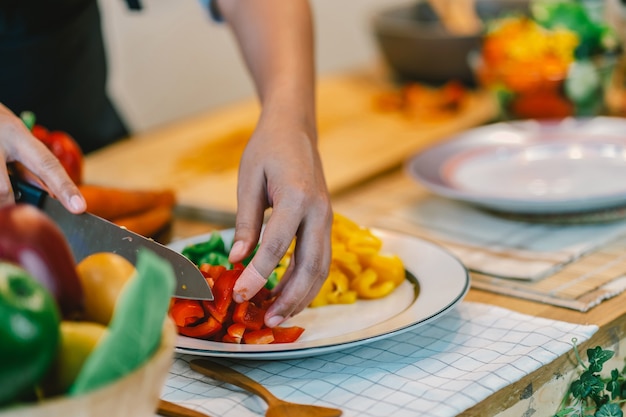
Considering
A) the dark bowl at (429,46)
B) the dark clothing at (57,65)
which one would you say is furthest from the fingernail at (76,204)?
the dark bowl at (429,46)

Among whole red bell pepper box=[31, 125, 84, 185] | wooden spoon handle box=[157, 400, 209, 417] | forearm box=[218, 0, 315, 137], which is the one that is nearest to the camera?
wooden spoon handle box=[157, 400, 209, 417]

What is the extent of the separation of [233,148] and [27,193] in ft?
2.54

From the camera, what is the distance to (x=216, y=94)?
3141mm

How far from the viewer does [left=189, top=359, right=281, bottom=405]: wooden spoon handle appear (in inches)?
33.5

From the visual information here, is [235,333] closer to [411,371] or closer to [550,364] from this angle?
[411,371]

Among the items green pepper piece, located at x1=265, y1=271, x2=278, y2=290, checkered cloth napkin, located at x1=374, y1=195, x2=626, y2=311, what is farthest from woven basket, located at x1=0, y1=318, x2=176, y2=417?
checkered cloth napkin, located at x1=374, y1=195, x2=626, y2=311

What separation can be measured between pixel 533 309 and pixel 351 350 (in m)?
0.25

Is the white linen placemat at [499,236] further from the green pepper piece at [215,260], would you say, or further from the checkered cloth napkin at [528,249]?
the green pepper piece at [215,260]

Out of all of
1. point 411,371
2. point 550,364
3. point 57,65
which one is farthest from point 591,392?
point 57,65

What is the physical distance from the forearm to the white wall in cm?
125

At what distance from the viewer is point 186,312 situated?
3.01ft

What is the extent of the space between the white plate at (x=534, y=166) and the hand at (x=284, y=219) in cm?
41

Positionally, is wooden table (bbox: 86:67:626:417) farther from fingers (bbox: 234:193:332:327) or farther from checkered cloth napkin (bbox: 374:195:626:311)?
fingers (bbox: 234:193:332:327)

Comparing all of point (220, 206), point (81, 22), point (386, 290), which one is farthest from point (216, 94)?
point (386, 290)
